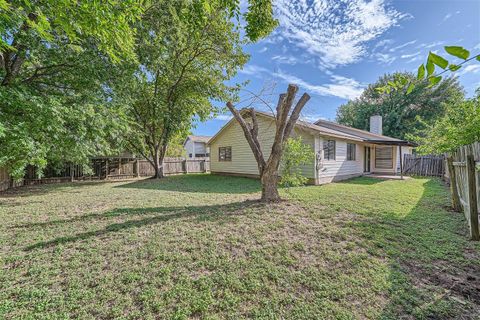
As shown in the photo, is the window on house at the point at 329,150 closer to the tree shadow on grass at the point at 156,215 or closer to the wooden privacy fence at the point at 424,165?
the tree shadow on grass at the point at 156,215

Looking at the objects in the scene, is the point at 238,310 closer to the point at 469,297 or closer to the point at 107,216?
the point at 469,297

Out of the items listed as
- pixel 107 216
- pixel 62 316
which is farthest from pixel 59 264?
pixel 107 216

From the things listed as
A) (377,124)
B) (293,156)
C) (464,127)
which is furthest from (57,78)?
(377,124)

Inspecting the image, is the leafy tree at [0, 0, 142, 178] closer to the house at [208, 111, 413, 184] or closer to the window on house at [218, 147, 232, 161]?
the house at [208, 111, 413, 184]

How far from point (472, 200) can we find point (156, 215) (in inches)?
248

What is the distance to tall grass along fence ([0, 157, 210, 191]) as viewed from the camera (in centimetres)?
1065

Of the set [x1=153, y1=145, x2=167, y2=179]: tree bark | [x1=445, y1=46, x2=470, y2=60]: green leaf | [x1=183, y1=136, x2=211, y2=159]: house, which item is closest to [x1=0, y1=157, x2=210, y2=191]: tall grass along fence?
[x1=153, y1=145, x2=167, y2=179]: tree bark

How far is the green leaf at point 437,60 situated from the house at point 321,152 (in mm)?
7114

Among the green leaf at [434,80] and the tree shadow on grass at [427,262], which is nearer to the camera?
the green leaf at [434,80]

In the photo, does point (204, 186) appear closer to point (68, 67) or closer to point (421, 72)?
point (68, 67)

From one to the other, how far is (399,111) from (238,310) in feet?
112

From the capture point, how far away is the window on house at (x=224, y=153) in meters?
14.9

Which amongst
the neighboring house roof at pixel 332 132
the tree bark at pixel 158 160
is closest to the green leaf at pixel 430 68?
the neighboring house roof at pixel 332 132

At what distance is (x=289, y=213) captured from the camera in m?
5.05
